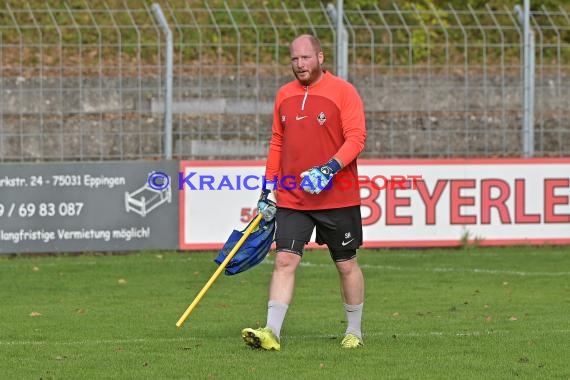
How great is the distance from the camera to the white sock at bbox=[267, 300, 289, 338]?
900 cm

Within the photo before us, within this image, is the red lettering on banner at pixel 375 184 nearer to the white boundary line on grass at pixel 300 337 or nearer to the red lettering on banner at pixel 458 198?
the red lettering on banner at pixel 458 198

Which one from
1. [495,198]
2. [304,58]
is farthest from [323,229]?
[495,198]

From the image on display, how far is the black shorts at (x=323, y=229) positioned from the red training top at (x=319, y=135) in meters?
0.06

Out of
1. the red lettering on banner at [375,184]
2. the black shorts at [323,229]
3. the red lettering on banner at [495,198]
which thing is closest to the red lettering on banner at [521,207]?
the red lettering on banner at [495,198]

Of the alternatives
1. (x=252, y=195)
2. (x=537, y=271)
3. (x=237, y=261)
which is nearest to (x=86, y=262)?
(x=252, y=195)

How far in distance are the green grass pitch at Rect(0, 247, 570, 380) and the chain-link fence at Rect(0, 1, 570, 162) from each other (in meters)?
1.68

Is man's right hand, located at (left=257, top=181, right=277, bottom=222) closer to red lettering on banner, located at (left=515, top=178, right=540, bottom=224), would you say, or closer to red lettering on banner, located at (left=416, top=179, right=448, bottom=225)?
red lettering on banner, located at (left=416, top=179, right=448, bottom=225)

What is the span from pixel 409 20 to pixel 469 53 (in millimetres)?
1174

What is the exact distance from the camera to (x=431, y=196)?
57.4 feet

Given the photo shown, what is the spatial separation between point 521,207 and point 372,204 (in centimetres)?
186

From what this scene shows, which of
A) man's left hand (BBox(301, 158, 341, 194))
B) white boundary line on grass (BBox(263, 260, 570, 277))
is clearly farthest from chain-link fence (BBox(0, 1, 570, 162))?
man's left hand (BBox(301, 158, 341, 194))

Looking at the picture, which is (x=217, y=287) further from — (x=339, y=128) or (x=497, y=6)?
(x=497, y=6)

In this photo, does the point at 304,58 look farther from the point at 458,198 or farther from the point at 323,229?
the point at 458,198

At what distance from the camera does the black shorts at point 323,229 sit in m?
9.20
